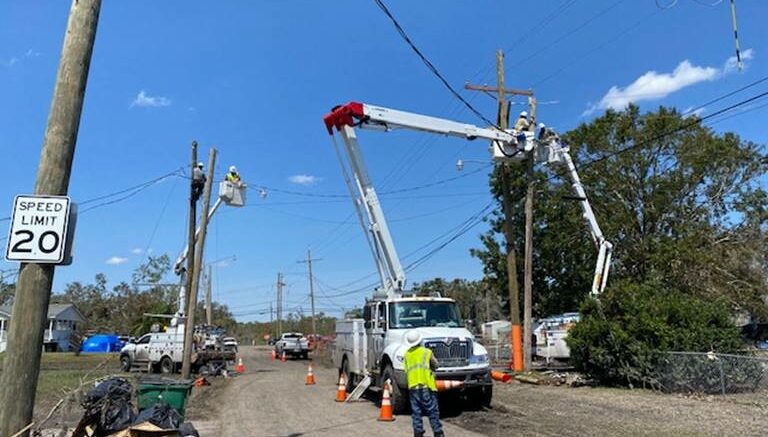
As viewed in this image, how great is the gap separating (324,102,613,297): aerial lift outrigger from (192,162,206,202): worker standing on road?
8.53m

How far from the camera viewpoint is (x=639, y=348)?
18.1 metres

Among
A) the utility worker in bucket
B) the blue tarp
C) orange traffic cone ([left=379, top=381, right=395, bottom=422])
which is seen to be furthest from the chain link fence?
the blue tarp

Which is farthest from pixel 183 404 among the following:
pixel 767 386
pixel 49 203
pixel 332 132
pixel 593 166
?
pixel 593 166

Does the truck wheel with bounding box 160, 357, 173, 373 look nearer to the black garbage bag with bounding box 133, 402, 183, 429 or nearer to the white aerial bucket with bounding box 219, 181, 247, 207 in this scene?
the white aerial bucket with bounding box 219, 181, 247, 207

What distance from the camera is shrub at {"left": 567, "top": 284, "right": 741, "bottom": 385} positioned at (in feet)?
58.7

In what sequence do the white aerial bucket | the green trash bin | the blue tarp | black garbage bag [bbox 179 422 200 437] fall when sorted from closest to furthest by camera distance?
black garbage bag [bbox 179 422 200 437], the green trash bin, the white aerial bucket, the blue tarp

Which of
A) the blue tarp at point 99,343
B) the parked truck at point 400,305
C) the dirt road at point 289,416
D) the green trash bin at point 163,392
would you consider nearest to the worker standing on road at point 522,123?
the parked truck at point 400,305

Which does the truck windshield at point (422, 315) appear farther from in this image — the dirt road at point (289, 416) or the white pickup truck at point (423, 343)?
the dirt road at point (289, 416)

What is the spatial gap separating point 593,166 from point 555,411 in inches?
758

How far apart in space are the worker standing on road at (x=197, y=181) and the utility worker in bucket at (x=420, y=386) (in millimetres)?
16474

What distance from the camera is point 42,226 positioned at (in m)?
5.81

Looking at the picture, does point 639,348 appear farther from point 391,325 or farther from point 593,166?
point 593,166

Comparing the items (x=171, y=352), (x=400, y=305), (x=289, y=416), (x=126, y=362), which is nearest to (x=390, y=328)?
(x=400, y=305)

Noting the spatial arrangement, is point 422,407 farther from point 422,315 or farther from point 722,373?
point 722,373
